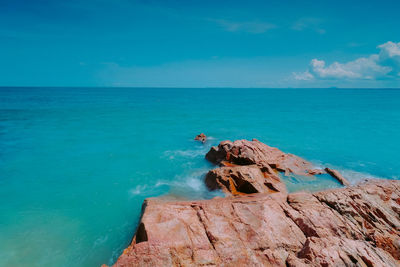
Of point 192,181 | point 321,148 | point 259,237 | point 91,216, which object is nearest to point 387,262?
point 259,237

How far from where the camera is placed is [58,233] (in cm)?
1255

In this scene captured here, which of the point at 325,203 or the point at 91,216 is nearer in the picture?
the point at 325,203

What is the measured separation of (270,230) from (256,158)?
33.4 feet

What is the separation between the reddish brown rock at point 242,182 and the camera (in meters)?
14.3

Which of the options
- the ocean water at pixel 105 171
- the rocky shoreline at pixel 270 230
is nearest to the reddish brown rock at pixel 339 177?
the ocean water at pixel 105 171

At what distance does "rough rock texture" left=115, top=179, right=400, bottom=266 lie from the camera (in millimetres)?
7266

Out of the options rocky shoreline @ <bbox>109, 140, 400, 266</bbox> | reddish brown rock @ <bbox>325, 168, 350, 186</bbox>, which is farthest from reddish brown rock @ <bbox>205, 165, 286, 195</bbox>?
reddish brown rock @ <bbox>325, 168, 350, 186</bbox>

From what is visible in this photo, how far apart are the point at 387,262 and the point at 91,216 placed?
15.2 m

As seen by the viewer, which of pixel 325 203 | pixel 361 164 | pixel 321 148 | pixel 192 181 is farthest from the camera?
pixel 321 148

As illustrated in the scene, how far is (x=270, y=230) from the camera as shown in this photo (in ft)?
29.9

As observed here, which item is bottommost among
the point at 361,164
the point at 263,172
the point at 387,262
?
the point at 361,164

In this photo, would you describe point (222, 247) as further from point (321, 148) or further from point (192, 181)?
point (321, 148)

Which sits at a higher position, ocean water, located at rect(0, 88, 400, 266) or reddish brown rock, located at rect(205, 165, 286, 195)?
reddish brown rock, located at rect(205, 165, 286, 195)

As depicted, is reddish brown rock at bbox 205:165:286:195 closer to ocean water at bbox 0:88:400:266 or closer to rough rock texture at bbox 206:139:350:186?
ocean water at bbox 0:88:400:266
